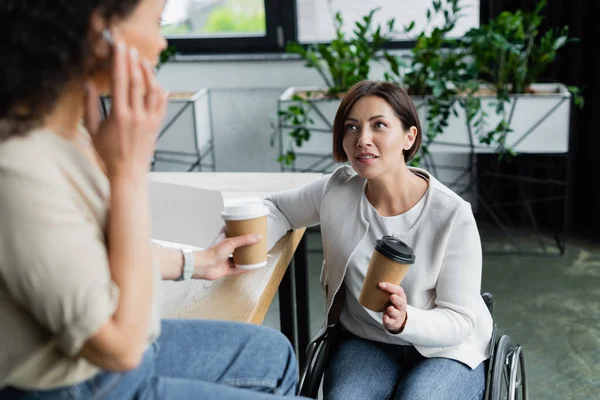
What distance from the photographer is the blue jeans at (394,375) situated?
158 centimetres

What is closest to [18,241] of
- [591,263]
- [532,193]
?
[591,263]

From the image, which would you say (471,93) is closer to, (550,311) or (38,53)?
(550,311)

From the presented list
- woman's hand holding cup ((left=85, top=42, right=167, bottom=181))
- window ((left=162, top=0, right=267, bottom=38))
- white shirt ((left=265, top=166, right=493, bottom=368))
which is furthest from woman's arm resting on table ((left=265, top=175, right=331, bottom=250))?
window ((left=162, top=0, right=267, bottom=38))

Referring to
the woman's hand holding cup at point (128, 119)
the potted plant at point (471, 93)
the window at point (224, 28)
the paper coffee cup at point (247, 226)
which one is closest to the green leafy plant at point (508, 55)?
the potted plant at point (471, 93)

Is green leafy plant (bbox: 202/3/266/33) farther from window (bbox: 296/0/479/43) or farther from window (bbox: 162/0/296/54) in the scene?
window (bbox: 296/0/479/43)

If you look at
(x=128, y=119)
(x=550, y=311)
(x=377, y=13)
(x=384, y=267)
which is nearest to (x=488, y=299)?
(x=384, y=267)

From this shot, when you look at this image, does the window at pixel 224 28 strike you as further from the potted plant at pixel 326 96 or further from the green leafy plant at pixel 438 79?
the green leafy plant at pixel 438 79

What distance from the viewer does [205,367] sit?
1.13 m

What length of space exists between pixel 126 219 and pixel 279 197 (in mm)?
973

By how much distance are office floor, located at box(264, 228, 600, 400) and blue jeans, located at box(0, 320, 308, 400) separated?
1608mm

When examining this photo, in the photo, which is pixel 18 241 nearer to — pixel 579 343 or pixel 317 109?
pixel 579 343

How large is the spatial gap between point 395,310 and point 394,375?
27 cm

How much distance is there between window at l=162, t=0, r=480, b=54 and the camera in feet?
13.5

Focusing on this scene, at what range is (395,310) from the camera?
1452 mm
